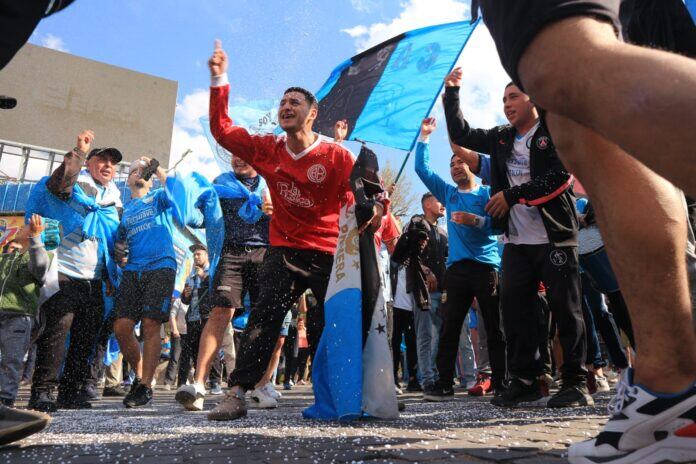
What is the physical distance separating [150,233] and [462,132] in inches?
Answer: 122

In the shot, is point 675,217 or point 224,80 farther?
point 224,80

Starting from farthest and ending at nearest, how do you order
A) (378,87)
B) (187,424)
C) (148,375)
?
(378,87)
(148,375)
(187,424)

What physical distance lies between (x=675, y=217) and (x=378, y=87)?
6.72m

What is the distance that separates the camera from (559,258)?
12.7 feet

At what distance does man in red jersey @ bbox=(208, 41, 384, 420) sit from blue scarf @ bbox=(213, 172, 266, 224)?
162cm

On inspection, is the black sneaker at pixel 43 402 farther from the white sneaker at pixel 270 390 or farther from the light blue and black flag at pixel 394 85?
the light blue and black flag at pixel 394 85

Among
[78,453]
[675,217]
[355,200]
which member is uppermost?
[355,200]

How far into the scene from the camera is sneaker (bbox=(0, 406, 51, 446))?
218 cm

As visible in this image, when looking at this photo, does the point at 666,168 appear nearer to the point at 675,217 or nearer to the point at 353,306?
the point at 675,217

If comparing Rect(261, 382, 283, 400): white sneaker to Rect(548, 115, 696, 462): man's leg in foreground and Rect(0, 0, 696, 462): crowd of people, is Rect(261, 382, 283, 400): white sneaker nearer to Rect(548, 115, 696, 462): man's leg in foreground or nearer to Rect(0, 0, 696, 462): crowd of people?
Rect(0, 0, 696, 462): crowd of people

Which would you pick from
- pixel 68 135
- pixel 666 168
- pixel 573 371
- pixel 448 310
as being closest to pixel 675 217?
pixel 666 168

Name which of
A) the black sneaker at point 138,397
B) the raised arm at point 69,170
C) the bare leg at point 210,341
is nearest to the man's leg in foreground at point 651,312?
the bare leg at point 210,341

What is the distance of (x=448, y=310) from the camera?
5281 mm

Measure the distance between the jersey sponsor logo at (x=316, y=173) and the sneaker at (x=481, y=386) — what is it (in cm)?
362
